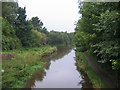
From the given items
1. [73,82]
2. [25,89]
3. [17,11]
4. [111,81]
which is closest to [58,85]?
[73,82]

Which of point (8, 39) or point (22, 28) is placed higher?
point (22, 28)

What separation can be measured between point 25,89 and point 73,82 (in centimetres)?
436

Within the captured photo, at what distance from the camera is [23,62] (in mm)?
17250

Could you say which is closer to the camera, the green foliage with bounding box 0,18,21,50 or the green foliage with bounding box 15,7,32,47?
the green foliage with bounding box 0,18,21,50

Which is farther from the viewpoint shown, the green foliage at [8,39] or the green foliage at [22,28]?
the green foliage at [22,28]

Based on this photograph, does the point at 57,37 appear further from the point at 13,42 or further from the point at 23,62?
the point at 23,62

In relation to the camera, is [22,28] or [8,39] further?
[22,28]

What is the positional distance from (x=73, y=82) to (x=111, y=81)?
14.3ft

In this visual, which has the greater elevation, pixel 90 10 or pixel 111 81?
pixel 90 10

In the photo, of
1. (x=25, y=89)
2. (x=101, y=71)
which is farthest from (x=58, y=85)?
(x=101, y=71)

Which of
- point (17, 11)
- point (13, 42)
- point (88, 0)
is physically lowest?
point (13, 42)

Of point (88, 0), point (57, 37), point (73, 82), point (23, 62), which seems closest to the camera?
point (88, 0)

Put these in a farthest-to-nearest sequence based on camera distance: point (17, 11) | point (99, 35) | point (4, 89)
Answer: point (17, 11) < point (99, 35) < point (4, 89)

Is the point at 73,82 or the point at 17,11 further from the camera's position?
the point at 17,11
